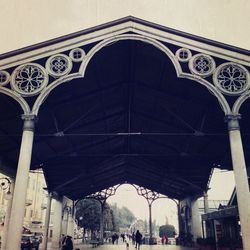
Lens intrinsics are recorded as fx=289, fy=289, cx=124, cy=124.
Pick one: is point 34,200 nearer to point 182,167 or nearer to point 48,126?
point 182,167

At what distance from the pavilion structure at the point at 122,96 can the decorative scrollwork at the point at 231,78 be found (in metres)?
0.04

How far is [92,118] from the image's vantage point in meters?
15.8

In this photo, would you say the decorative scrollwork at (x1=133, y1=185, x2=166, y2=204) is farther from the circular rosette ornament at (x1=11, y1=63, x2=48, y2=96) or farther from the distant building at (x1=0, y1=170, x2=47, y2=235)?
the circular rosette ornament at (x1=11, y1=63, x2=48, y2=96)

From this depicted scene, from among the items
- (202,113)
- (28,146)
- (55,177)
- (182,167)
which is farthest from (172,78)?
(55,177)

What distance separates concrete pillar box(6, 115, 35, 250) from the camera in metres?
8.72

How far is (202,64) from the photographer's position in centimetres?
1045

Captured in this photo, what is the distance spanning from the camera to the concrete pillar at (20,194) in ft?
28.6

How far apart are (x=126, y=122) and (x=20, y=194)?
32.5 feet

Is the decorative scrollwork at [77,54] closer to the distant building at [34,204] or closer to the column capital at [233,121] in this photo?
the column capital at [233,121]

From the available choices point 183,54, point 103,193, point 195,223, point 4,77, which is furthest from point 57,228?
point 183,54

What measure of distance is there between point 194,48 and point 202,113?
173 inches

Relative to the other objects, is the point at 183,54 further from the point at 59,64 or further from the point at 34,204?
the point at 34,204

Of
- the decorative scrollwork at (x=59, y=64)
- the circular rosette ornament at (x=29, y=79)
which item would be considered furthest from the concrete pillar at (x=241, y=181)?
the circular rosette ornament at (x=29, y=79)

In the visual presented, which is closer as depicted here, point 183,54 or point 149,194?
point 183,54
